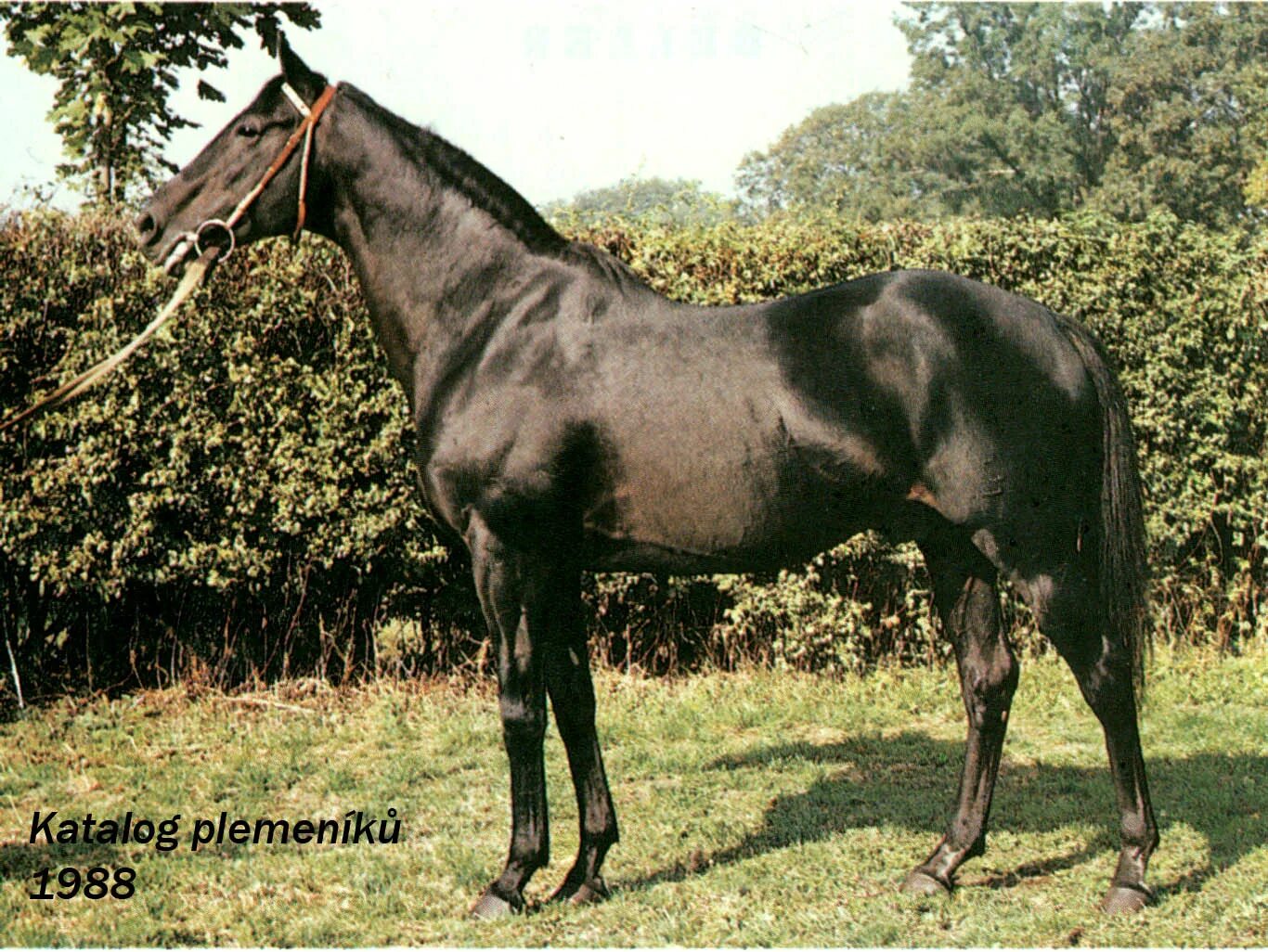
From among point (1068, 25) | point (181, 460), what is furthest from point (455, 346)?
point (1068, 25)

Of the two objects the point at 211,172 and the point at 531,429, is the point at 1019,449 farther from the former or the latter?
the point at 211,172

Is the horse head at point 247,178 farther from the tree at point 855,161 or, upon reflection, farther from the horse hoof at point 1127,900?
the tree at point 855,161

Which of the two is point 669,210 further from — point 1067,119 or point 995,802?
point 1067,119

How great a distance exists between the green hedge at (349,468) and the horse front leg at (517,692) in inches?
112

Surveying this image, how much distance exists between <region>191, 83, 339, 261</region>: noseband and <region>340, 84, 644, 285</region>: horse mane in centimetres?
15

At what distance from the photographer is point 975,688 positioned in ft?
14.3

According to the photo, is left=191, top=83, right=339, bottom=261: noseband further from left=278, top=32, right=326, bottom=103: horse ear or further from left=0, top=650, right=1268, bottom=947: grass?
left=0, top=650, right=1268, bottom=947: grass

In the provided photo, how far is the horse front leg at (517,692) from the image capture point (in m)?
3.96

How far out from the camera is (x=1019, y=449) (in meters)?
3.90

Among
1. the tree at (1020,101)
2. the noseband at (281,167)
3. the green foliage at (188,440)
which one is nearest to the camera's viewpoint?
the noseband at (281,167)

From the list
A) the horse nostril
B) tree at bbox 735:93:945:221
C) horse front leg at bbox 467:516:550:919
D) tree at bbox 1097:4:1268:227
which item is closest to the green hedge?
the horse nostril

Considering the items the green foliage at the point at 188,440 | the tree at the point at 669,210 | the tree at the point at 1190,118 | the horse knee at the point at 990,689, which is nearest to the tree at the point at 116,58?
the green foliage at the point at 188,440

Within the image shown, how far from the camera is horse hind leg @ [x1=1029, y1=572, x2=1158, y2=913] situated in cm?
394

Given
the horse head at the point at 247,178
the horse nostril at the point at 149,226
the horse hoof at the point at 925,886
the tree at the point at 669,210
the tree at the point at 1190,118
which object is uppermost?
the tree at the point at 1190,118
